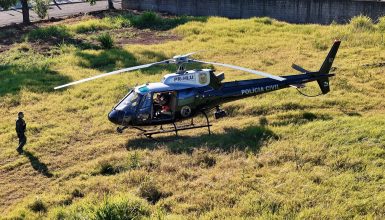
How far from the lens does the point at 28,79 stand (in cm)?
1870

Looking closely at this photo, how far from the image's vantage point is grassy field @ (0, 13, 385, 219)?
9.73 meters

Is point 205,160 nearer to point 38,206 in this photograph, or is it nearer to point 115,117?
point 115,117

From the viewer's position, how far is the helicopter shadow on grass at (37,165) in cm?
1165

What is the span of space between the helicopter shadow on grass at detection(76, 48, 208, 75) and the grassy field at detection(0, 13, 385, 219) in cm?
9

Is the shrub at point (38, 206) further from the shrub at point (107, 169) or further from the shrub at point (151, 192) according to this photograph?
the shrub at point (151, 192)

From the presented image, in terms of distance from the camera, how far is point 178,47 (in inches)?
909

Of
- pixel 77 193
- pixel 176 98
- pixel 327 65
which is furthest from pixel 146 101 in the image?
pixel 327 65

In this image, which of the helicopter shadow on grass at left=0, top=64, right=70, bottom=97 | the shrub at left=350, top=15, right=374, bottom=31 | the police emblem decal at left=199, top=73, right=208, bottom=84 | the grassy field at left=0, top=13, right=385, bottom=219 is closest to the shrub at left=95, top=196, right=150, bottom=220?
the grassy field at left=0, top=13, right=385, bottom=219

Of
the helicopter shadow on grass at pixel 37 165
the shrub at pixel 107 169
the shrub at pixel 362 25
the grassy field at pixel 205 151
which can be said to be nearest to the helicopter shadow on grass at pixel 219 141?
the grassy field at pixel 205 151

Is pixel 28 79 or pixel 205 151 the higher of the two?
pixel 28 79

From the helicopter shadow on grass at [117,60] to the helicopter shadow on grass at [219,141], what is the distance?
6347mm

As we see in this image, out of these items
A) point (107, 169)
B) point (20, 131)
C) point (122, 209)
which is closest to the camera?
point (122, 209)

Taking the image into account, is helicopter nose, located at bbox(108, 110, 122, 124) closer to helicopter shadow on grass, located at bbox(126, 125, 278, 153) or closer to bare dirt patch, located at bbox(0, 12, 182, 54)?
helicopter shadow on grass, located at bbox(126, 125, 278, 153)

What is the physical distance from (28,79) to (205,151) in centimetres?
980
